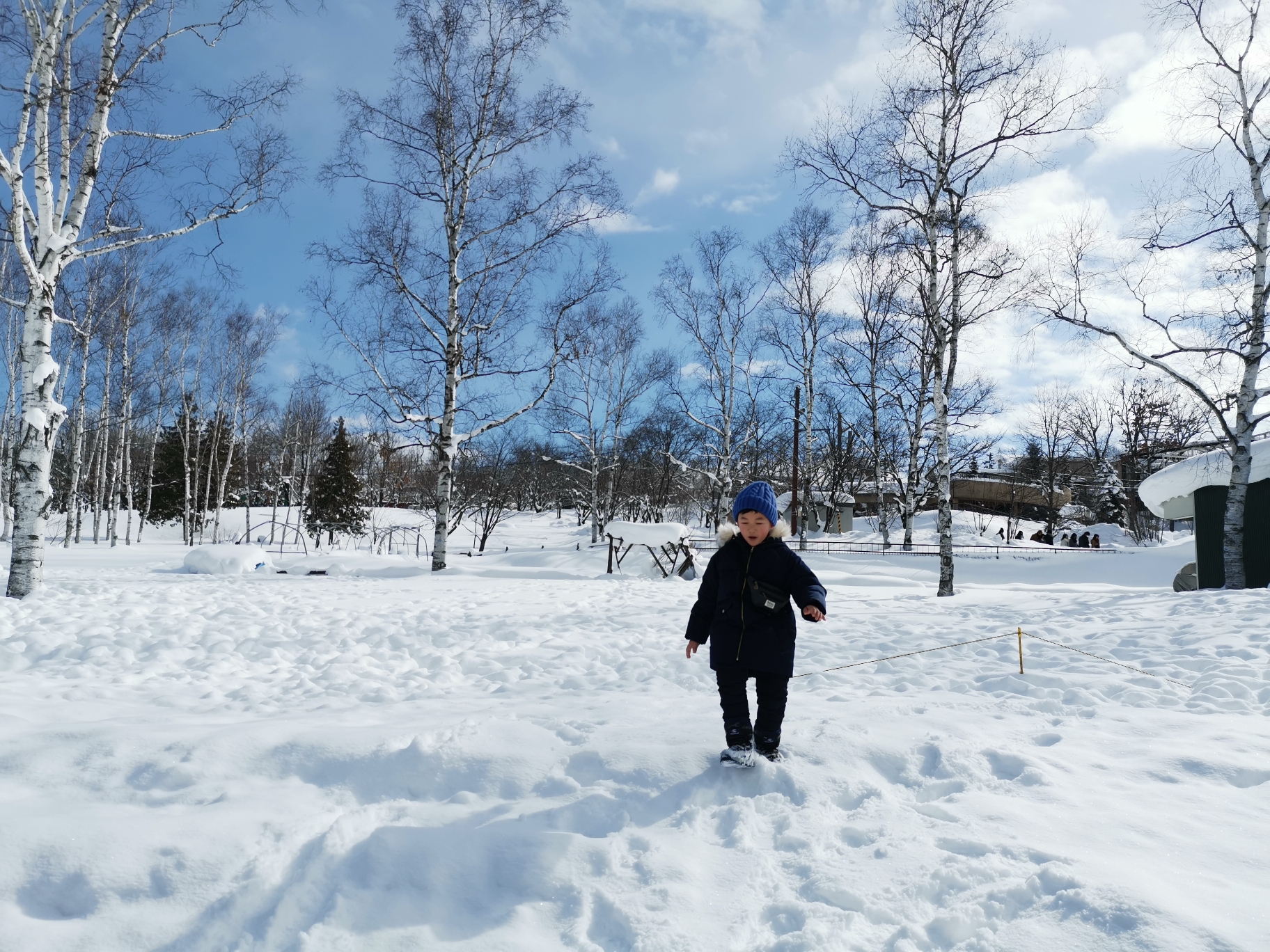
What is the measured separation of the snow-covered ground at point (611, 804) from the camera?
207cm

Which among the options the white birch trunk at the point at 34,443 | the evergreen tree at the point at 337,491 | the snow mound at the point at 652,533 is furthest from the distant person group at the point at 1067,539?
the evergreen tree at the point at 337,491

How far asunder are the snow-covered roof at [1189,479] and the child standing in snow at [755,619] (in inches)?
555

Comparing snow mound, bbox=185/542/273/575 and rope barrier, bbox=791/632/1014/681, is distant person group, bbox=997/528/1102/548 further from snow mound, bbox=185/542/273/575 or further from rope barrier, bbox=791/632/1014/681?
snow mound, bbox=185/542/273/575

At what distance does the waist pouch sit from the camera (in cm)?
325

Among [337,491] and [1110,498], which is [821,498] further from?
[337,491]

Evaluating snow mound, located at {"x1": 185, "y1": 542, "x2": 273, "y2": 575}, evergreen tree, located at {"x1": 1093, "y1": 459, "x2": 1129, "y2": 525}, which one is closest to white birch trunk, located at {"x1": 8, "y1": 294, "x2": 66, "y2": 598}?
snow mound, located at {"x1": 185, "y1": 542, "x2": 273, "y2": 575}

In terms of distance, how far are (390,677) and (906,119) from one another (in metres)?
12.4

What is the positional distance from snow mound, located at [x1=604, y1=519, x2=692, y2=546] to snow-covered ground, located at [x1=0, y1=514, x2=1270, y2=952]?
818cm

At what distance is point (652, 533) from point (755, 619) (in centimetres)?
1108

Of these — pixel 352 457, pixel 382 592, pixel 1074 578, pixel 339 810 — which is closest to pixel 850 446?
pixel 1074 578

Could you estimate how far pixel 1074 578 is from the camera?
18.9m

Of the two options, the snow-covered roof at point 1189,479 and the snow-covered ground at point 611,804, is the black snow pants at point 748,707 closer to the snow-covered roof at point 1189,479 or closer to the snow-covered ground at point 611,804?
the snow-covered ground at point 611,804

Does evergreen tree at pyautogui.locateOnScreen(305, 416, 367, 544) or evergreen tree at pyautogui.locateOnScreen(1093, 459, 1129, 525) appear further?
evergreen tree at pyautogui.locateOnScreen(1093, 459, 1129, 525)

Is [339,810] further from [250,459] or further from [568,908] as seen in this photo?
[250,459]
